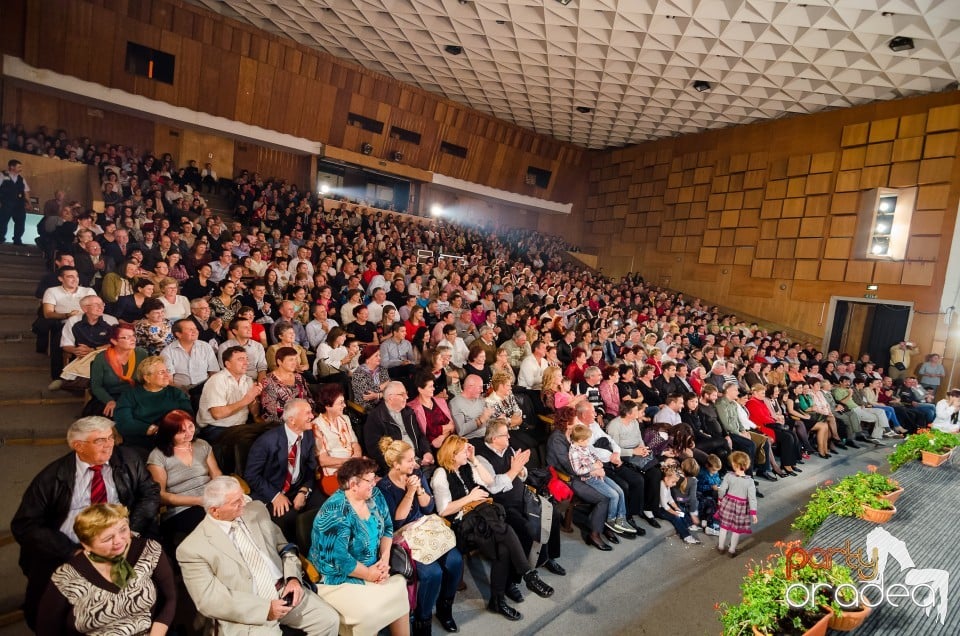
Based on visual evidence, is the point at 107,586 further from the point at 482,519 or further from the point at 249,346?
the point at 249,346

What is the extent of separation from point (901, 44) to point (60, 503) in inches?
484

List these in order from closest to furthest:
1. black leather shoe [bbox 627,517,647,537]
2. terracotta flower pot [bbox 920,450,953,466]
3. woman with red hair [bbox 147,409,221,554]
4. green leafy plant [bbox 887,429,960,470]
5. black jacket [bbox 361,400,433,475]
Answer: woman with red hair [bbox 147,409,221,554]
black jacket [bbox 361,400,433,475]
black leather shoe [bbox 627,517,647,537]
terracotta flower pot [bbox 920,450,953,466]
green leafy plant [bbox 887,429,960,470]

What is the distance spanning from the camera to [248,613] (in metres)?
1.97

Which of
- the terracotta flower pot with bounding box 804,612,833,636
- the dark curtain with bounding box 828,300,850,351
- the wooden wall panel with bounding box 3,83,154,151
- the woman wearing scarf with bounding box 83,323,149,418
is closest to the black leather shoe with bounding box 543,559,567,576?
the terracotta flower pot with bounding box 804,612,833,636

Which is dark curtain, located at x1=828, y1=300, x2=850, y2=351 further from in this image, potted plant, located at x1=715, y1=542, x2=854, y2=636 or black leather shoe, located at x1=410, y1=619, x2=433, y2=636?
black leather shoe, located at x1=410, y1=619, x2=433, y2=636

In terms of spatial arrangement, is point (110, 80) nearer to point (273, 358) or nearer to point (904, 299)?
point (273, 358)

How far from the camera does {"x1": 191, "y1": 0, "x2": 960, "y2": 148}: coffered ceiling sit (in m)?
8.08

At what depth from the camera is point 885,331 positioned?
36.7 ft

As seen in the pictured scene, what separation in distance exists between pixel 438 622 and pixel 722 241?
13.3 metres

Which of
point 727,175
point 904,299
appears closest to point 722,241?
point 727,175

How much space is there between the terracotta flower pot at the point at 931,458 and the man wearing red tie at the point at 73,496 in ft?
18.5

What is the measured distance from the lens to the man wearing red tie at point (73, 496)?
75.8 inches

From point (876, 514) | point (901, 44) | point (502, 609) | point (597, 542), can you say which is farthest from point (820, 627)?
point (901, 44)

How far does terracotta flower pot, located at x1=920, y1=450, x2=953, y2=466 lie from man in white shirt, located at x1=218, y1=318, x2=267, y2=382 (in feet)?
18.1
